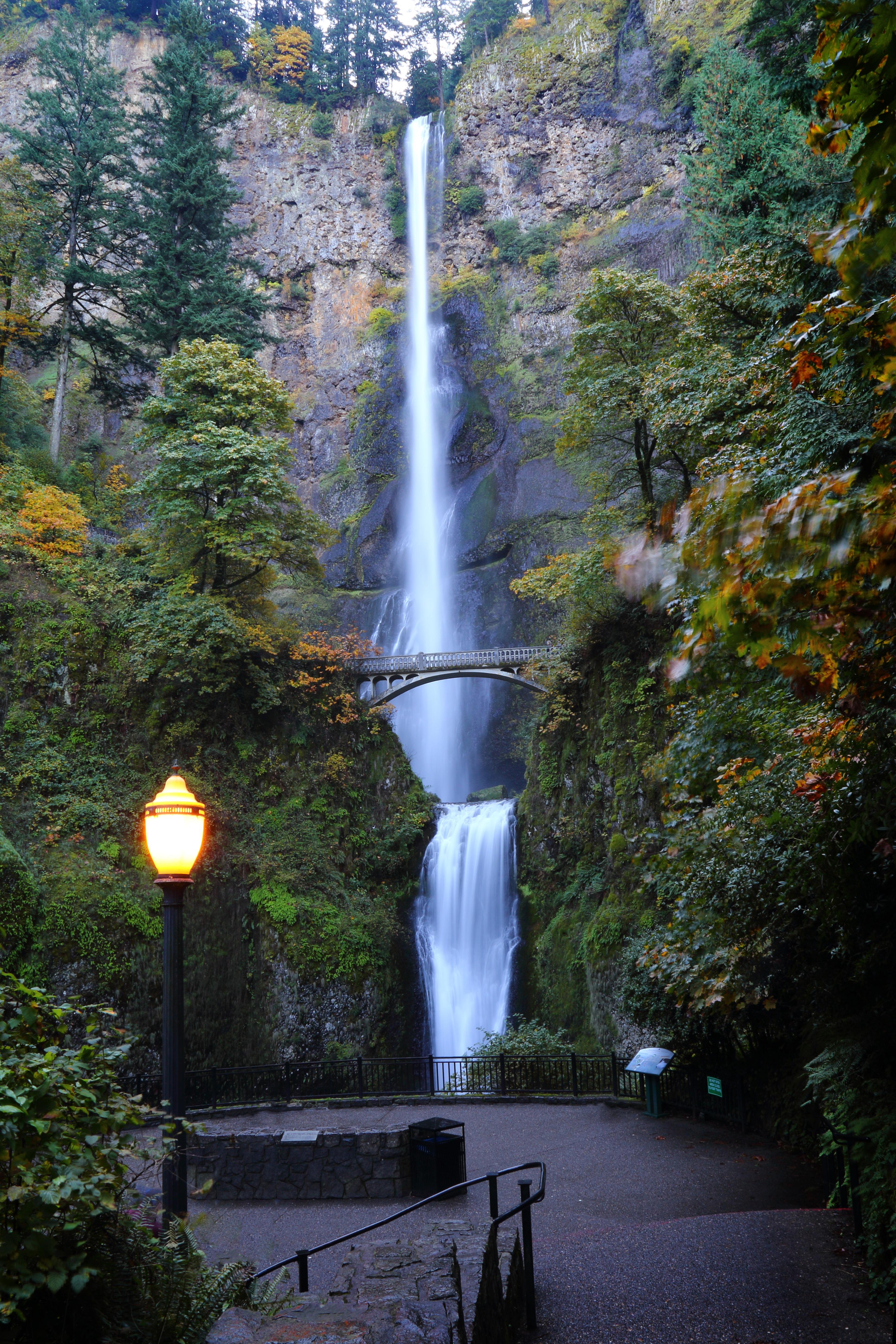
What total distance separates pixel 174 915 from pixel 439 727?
32.4m

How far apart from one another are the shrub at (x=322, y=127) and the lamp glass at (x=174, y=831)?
56603 millimetres

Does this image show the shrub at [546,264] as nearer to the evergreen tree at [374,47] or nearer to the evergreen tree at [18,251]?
the evergreen tree at [374,47]

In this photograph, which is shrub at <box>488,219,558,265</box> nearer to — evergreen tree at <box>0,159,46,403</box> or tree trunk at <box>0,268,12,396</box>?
evergreen tree at <box>0,159,46,403</box>

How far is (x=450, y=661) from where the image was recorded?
30.5m

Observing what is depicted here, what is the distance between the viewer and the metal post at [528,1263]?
5887mm

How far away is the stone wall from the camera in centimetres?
998

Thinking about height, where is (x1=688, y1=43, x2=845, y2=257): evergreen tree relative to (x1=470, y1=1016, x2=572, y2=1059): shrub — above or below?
above

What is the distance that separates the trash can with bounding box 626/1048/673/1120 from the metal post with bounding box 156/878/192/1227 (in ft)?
24.7

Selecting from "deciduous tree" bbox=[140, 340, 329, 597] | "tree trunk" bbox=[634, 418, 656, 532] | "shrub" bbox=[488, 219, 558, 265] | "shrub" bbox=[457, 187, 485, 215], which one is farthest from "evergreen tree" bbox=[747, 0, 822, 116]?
"shrub" bbox=[457, 187, 485, 215]

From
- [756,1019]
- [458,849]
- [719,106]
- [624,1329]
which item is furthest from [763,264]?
[458,849]

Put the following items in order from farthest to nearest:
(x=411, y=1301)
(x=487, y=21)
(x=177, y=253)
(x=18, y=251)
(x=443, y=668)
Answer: (x=487, y=21) → (x=443, y=668) → (x=177, y=253) → (x=18, y=251) → (x=411, y=1301)

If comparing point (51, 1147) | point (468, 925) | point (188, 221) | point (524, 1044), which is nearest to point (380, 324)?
point (188, 221)

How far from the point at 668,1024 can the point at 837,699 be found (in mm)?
9838

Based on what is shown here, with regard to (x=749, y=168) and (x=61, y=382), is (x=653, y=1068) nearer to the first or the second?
(x=749, y=168)
